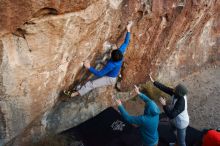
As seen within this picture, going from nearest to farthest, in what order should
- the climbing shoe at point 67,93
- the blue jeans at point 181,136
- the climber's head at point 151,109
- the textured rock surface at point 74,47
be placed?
1. the textured rock surface at point 74,47
2. the climber's head at point 151,109
3. the blue jeans at point 181,136
4. the climbing shoe at point 67,93

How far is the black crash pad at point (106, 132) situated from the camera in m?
9.33

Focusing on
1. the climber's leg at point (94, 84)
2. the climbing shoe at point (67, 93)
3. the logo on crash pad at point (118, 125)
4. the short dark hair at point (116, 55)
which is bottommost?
the logo on crash pad at point (118, 125)

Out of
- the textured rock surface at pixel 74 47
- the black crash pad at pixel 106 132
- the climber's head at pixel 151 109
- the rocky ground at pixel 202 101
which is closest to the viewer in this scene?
the textured rock surface at pixel 74 47

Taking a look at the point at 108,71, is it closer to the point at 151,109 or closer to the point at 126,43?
the point at 126,43

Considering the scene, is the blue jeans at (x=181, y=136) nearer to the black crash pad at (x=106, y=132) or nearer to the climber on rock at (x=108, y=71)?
the black crash pad at (x=106, y=132)

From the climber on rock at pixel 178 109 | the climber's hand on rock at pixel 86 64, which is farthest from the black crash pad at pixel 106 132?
the climber's hand on rock at pixel 86 64

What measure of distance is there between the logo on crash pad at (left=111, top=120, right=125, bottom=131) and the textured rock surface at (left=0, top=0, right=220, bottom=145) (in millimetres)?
588

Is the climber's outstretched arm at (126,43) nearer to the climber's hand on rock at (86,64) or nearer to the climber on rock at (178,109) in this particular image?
the climber's hand on rock at (86,64)

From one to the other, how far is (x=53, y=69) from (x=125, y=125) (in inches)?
100.0

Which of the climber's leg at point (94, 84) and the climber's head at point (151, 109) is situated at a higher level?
the climber's head at point (151, 109)

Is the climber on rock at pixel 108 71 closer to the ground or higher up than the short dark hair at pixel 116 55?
closer to the ground

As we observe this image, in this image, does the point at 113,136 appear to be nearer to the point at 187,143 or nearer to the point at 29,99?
the point at 187,143

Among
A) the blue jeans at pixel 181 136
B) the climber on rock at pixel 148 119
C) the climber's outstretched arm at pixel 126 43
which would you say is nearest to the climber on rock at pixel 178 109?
the blue jeans at pixel 181 136

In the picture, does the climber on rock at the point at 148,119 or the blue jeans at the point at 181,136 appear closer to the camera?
the climber on rock at the point at 148,119
